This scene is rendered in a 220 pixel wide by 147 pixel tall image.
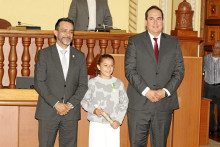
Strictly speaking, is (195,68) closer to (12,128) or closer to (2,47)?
(12,128)

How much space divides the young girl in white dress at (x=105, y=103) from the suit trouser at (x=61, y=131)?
Answer: 18cm

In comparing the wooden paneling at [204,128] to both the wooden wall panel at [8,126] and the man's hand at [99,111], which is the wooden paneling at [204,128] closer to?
the man's hand at [99,111]

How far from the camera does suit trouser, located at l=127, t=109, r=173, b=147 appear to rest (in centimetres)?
348

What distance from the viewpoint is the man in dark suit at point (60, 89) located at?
11.3 feet

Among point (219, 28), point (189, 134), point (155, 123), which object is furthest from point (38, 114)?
point (219, 28)

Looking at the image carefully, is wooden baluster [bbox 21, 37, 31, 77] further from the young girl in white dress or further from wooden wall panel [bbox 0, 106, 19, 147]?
the young girl in white dress

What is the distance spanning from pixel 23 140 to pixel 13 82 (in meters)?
1.23

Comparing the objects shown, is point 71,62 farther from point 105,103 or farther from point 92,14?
point 92,14

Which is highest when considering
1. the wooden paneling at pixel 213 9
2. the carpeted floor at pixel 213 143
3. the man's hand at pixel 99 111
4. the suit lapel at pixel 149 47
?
the wooden paneling at pixel 213 9

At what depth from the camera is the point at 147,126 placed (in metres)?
3.50

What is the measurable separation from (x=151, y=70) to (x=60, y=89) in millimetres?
781

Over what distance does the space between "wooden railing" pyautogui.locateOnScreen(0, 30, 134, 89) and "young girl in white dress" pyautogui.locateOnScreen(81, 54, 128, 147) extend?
4.58 feet

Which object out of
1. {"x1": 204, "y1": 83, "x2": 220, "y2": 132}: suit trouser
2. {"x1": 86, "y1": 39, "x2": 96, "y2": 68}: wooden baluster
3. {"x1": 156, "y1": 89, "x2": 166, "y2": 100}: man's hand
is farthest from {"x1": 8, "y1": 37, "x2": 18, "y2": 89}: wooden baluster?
{"x1": 204, "y1": 83, "x2": 220, "y2": 132}: suit trouser

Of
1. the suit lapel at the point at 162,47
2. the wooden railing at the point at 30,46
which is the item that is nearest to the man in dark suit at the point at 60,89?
the suit lapel at the point at 162,47
